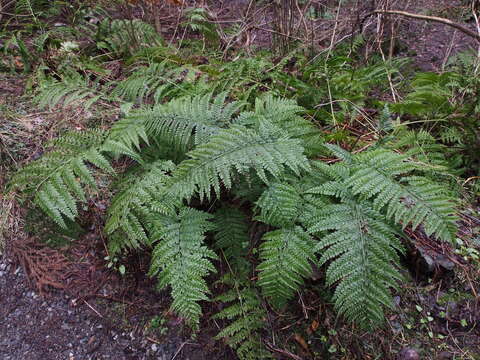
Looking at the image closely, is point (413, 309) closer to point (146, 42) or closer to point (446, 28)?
point (146, 42)

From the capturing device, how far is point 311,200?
1857 mm

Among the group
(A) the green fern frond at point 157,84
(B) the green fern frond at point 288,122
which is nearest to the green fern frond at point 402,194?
(B) the green fern frond at point 288,122

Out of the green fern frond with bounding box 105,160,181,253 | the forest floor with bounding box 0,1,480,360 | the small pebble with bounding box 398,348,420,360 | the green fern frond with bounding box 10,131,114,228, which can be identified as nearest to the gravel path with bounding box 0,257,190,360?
the forest floor with bounding box 0,1,480,360

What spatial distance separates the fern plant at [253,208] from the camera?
5.47 ft

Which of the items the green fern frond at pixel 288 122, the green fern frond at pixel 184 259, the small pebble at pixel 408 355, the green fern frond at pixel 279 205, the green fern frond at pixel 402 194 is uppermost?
the green fern frond at pixel 288 122

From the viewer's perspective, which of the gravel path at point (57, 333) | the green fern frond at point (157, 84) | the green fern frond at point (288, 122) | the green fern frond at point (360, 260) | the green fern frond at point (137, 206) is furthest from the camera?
the green fern frond at point (157, 84)

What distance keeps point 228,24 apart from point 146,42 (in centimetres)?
136

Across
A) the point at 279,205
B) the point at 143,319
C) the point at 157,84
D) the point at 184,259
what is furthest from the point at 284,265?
the point at 157,84

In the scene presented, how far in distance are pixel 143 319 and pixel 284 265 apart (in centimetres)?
99

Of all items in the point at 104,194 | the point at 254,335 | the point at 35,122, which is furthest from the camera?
the point at 35,122

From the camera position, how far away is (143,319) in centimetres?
204

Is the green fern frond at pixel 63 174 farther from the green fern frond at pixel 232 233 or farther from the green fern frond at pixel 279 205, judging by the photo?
the green fern frond at pixel 279 205

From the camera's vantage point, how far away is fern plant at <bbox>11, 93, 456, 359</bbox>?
167cm

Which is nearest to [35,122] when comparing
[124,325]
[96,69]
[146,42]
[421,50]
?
[96,69]
